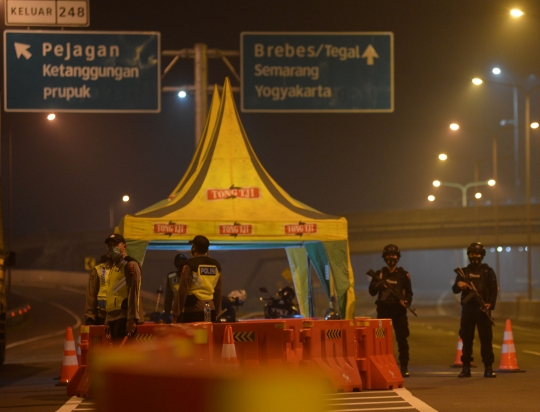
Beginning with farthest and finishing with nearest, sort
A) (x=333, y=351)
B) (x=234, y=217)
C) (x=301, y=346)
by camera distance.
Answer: (x=234, y=217)
(x=333, y=351)
(x=301, y=346)

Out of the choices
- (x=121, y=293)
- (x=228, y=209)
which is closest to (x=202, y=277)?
(x=121, y=293)

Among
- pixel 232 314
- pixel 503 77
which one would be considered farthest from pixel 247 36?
pixel 503 77

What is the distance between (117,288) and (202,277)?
1.01m

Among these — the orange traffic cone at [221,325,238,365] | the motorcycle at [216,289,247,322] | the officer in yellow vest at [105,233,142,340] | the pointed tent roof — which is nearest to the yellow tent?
the pointed tent roof

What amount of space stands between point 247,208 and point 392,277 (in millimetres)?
4823

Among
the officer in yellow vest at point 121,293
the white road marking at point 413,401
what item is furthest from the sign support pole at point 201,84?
the white road marking at point 413,401

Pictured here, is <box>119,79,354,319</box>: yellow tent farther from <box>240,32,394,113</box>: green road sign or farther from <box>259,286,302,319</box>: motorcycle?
<box>259,286,302,319</box>: motorcycle

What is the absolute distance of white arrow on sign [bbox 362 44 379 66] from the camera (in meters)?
20.2

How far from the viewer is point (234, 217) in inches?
741

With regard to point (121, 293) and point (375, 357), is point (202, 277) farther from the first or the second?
point (375, 357)

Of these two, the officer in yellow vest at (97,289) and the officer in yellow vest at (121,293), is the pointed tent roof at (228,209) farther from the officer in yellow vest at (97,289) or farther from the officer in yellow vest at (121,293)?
the officer in yellow vest at (121,293)

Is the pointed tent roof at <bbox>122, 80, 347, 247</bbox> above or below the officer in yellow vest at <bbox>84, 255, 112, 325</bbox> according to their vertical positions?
above

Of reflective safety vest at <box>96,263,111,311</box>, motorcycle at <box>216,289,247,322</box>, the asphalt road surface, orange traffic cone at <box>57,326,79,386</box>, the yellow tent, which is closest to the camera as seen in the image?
the asphalt road surface

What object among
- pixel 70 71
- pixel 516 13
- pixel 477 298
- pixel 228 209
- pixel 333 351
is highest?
pixel 516 13
